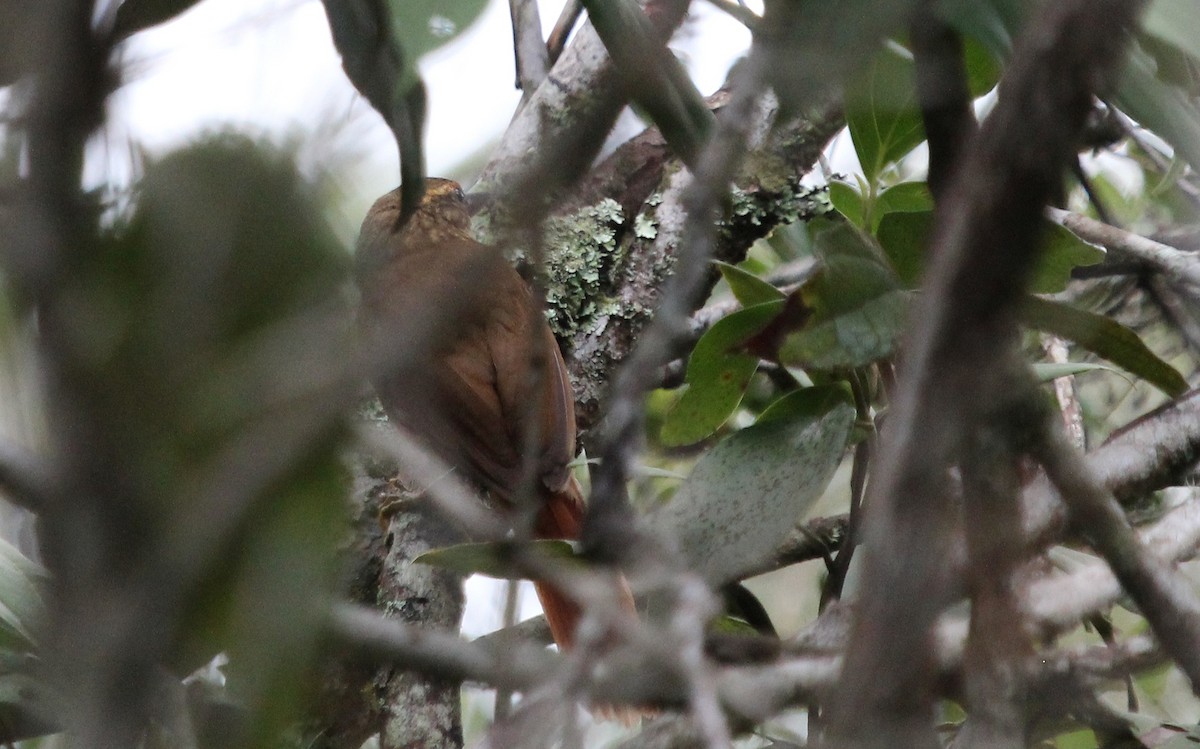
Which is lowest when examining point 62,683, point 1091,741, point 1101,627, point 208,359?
point 1091,741

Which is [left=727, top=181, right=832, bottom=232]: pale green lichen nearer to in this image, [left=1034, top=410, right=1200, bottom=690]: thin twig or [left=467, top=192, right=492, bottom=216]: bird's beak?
[left=467, top=192, right=492, bottom=216]: bird's beak

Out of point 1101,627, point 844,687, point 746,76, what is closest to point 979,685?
point 844,687

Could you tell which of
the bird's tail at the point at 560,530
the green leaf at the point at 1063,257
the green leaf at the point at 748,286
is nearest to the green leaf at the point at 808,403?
the green leaf at the point at 748,286

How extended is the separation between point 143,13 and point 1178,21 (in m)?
0.68

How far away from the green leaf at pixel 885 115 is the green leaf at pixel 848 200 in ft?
0.31

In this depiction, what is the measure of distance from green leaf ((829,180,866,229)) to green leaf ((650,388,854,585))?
42 centimetres

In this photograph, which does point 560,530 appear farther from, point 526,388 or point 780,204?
point 780,204

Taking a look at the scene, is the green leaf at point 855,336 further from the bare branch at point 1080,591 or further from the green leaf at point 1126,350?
the bare branch at point 1080,591

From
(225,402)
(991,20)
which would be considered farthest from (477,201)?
(225,402)

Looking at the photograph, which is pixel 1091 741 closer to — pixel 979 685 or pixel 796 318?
pixel 796 318

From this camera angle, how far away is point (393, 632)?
2.74ft

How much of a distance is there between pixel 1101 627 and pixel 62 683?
1.38m

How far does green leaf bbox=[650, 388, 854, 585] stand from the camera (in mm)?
1290

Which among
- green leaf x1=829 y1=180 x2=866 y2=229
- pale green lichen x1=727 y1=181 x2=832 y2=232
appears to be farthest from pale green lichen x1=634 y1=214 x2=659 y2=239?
green leaf x1=829 y1=180 x2=866 y2=229
